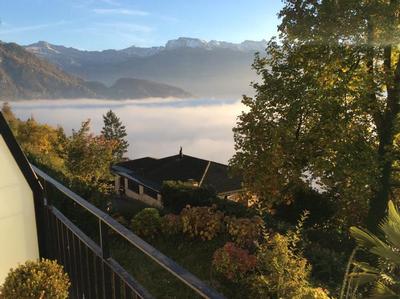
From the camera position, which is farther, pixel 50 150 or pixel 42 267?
pixel 50 150

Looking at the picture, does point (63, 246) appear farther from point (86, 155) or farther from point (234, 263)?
point (86, 155)

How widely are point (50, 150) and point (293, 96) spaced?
37939 mm

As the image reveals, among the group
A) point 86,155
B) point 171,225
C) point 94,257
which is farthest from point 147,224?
point 86,155

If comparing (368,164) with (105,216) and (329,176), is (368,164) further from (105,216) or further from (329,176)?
(105,216)

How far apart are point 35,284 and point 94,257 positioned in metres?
0.48

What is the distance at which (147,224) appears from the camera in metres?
9.89

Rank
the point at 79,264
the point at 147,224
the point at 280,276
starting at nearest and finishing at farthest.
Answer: the point at 79,264 → the point at 280,276 → the point at 147,224

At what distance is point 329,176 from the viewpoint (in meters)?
17.1

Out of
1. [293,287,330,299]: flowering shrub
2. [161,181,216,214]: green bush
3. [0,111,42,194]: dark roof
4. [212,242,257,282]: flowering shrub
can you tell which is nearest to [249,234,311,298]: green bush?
[293,287,330,299]: flowering shrub

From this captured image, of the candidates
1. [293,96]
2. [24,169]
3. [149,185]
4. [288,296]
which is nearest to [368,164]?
[293,96]

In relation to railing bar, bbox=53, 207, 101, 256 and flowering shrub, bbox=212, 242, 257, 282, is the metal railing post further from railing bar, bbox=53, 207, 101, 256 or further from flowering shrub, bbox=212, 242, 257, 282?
flowering shrub, bbox=212, 242, 257, 282

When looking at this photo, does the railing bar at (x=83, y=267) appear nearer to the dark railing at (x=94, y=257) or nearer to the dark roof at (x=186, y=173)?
the dark railing at (x=94, y=257)

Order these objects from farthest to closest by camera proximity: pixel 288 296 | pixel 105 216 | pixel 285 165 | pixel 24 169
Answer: pixel 285 165 < pixel 288 296 < pixel 24 169 < pixel 105 216

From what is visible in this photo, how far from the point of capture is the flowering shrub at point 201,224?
957 centimetres
